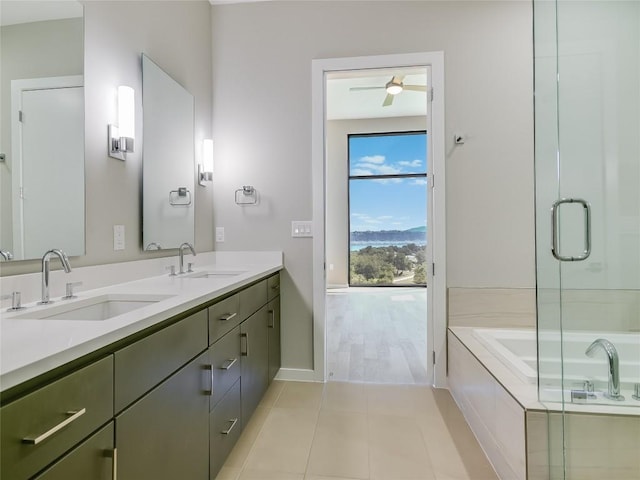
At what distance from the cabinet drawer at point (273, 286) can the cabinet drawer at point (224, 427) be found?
0.72 m

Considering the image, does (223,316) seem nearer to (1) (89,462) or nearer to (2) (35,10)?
(1) (89,462)

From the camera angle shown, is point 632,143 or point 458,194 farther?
point 458,194

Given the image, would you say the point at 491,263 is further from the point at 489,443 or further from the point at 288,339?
the point at 288,339

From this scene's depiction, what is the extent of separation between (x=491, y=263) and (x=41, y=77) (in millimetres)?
2678

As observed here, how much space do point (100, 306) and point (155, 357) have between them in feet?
1.78

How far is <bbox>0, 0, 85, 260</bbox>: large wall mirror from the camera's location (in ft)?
3.71

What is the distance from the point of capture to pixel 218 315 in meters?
1.43

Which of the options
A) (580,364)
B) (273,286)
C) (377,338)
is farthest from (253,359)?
(377,338)

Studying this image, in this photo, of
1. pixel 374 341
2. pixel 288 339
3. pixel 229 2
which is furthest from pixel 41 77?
pixel 374 341

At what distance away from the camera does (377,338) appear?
3.56m

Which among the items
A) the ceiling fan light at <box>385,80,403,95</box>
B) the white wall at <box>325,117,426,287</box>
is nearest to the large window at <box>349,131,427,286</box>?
the white wall at <box>325,117,426,287</box>

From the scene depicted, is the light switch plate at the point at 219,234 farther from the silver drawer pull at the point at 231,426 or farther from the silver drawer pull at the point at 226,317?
the silver drawer pull at the point at 231,426

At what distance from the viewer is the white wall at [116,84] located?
1.49 metres

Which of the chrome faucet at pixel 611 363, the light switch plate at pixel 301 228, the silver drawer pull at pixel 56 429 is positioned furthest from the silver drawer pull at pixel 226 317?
the chrome faucet at pixel 611 363
